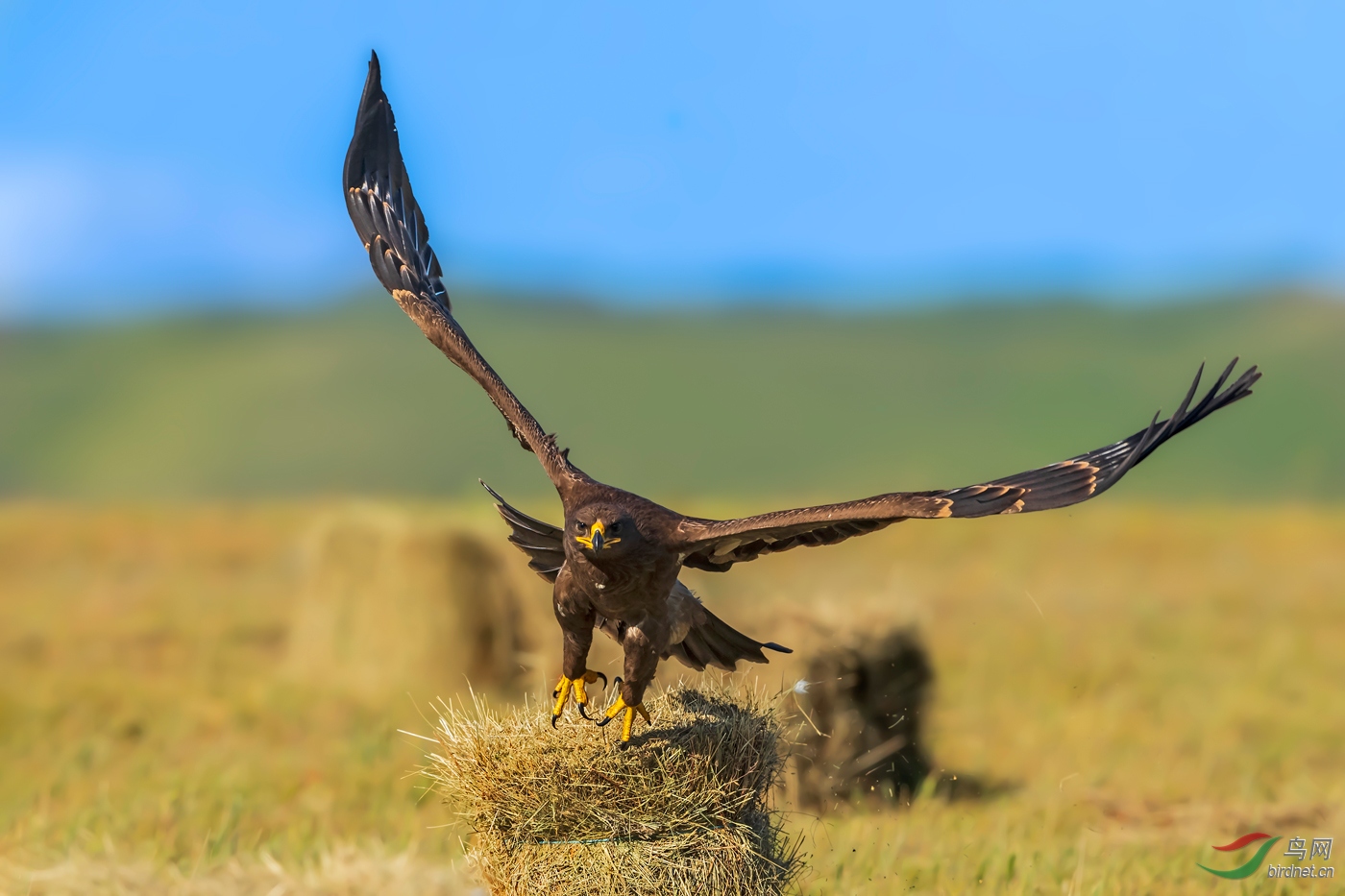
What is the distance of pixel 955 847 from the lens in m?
9.33

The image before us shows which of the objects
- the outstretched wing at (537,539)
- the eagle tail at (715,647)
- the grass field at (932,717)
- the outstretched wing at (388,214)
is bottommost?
the grass field at (932,717)

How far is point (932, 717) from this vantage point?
12320mm

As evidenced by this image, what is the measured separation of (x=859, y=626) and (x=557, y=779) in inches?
225

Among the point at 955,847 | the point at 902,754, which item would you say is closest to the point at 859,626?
the point at 902,754

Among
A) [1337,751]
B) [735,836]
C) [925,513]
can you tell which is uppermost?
[925,513]

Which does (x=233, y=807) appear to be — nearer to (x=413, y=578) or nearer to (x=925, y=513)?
(x=413, y=578)

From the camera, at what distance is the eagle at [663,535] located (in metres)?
6.47

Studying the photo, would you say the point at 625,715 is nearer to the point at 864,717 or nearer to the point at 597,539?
the point at 597,539

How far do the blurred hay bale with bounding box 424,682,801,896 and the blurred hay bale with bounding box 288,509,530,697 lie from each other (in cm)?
805

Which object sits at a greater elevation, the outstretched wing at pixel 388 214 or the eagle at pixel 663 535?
the outstretched wing at pixel 388 214

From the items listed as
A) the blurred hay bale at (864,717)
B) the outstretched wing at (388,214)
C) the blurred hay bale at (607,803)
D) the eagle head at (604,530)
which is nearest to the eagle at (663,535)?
the eagle head at (604,530)

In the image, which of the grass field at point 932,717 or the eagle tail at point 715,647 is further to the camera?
the grass field at point 932,717

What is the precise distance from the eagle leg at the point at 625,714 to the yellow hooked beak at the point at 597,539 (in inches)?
36.6

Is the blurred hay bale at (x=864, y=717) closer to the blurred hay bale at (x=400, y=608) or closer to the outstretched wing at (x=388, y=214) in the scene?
the blurred hay bale at (x=400, y=608)
